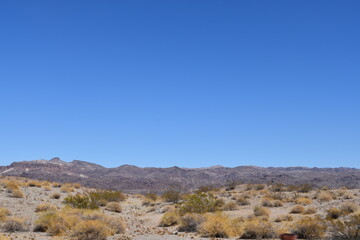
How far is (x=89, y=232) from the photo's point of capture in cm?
1852

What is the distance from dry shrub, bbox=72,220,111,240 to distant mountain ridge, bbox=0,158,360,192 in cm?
8184

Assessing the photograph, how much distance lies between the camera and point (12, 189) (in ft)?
126

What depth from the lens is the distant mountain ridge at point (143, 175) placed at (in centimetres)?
10326

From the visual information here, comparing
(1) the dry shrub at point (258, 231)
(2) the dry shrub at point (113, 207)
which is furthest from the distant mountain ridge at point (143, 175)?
(1) the dry shrub at point (258, 231)

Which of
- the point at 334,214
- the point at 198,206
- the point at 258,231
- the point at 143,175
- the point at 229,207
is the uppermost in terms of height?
the point at 143,175

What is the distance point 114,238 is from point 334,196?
25.8m

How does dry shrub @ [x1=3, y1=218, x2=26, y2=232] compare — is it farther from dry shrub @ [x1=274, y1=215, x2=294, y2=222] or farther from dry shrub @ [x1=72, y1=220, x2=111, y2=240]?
dry shrub @ [x1=274, y1=215, x2=294, y2=222]

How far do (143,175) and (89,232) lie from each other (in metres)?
121

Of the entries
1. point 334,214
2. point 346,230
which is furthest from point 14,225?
point 334,214

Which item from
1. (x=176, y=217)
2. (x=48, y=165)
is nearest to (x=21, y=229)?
(x=176, y=217)

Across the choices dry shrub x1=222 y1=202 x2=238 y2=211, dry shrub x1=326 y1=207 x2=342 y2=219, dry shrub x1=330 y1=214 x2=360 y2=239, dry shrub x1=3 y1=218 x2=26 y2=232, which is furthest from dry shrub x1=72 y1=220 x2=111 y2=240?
dry shrub x1=222 y1=202 x2=238 y2=211

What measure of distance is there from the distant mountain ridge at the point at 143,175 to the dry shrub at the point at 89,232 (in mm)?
81840

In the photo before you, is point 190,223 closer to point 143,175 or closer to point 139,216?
point 139,216

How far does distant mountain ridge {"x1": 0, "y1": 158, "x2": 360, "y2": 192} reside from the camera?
103m
